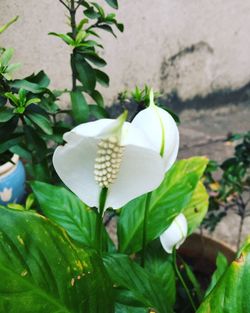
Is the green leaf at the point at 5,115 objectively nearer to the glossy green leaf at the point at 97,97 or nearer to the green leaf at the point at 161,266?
the glossy green leaf at the point at 97,97

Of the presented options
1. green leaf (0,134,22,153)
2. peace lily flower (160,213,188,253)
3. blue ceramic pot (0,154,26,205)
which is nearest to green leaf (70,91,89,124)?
green leaf (0,134,22,153)

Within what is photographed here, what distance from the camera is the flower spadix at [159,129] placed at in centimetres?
50

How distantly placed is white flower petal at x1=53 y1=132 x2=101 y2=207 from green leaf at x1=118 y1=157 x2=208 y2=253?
0.32m

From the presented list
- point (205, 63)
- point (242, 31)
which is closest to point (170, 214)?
point (205, 63)

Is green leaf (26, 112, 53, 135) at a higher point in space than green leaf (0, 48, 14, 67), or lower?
lower

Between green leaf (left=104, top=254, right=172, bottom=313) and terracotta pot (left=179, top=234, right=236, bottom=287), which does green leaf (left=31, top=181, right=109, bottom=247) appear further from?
terracotta pot (left=179, top=234, right=236, bottom=287)

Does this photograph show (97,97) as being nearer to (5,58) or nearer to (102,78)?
(102,78)

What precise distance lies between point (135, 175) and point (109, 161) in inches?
1.8

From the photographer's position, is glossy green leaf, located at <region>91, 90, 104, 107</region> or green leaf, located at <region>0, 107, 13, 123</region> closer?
green leaf, located at <region>0, 107, 13, 123</region>

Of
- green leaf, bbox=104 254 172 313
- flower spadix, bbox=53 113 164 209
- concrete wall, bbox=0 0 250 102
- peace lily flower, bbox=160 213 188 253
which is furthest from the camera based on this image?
concrete wall, bbox=0 0 250 102

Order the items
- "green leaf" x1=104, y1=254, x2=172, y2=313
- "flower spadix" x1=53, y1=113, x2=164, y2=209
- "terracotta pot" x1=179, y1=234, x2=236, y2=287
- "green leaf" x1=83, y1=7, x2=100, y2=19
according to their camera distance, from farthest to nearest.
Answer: "terracotta pot" x1=179, y1=234, x2=236, y2=287, "green leaf" x1=83, y1=7, x2=100, y2=19, "green leaf" x1=104, y1=254, x2=172, y2=313, "flower spadix" x1=53, y1=113, x2=164, y2=209

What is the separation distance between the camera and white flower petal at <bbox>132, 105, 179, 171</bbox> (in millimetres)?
504

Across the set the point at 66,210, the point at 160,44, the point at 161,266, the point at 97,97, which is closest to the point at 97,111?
the point at 97,97

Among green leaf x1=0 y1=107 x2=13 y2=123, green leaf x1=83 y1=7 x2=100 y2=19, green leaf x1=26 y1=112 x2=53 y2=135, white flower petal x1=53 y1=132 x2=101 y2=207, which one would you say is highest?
green leaf x1=83 y1=7 x2=100 y2=19
